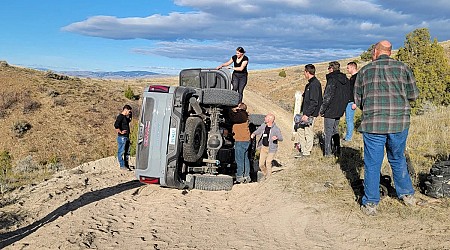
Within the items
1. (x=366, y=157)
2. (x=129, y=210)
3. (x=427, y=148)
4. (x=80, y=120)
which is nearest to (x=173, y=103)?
(x=129, y=210)

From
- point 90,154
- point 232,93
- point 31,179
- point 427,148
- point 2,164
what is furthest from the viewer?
point 90,154

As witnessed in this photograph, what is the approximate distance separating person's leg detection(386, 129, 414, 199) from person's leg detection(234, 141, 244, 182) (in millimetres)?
3387

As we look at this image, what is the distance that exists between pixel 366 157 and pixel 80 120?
25.9 m

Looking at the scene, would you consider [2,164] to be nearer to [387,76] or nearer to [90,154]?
[90,154]

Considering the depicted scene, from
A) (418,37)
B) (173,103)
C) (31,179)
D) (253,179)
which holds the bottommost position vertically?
(31,179)

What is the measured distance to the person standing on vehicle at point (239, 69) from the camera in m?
9.58

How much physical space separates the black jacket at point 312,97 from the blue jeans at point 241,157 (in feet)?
5.51

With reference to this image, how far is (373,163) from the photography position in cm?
566

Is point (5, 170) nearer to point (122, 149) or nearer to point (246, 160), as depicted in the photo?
point (122, 149)

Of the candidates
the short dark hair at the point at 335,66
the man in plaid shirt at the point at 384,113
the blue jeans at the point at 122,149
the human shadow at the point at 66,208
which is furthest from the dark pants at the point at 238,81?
the man in plaid shirt at the point at 384,113

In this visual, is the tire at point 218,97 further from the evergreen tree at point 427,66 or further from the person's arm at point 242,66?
the evergreen tree at point 427,66

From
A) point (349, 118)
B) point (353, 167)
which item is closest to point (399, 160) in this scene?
point (353, 167)

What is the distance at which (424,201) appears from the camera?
19.3ft

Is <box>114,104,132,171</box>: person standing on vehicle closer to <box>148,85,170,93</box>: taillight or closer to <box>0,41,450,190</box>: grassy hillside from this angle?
<box>148,85,170,93</box>: taillight
